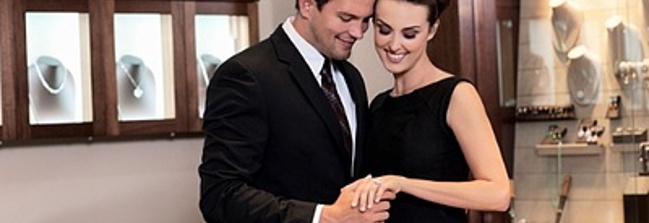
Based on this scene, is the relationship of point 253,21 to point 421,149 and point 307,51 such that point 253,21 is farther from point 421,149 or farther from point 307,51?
point 421,149

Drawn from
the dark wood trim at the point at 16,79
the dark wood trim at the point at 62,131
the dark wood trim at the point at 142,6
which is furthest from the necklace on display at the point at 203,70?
the dark wood trim at the point at 16,79

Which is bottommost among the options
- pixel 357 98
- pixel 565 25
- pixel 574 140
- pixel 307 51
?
pixel 574 140

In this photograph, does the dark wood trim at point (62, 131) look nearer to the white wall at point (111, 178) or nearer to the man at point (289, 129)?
the white wall at point (111, 178)

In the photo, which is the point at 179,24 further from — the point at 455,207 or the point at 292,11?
the point at 455,207

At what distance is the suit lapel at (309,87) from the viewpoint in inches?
78.3

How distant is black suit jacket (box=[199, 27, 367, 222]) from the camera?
1858mm

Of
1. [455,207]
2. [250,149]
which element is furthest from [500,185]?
[250,149]

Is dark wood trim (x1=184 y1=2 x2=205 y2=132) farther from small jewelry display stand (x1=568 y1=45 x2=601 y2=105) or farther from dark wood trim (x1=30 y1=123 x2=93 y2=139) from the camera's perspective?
small jewelry display stand (x1=568 y1=45 x2=601 y2=105)

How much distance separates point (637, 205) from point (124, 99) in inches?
74.8

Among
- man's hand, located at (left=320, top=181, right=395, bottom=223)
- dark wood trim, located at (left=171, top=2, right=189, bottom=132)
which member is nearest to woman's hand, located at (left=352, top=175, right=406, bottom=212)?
man's hand, located at (left=320, top=181, right=395, bottom=223)

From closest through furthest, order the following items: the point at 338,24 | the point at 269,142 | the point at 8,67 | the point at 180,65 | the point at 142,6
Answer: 1. the point at 269,142
2. the point at 338,24
3. the point at 8,67
4. the point at 142,6
5. the point at 180,65

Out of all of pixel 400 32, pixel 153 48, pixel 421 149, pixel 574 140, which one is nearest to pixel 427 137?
pixel 421 149

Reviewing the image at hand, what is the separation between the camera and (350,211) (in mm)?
1803

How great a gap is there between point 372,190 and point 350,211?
0.19 ft
